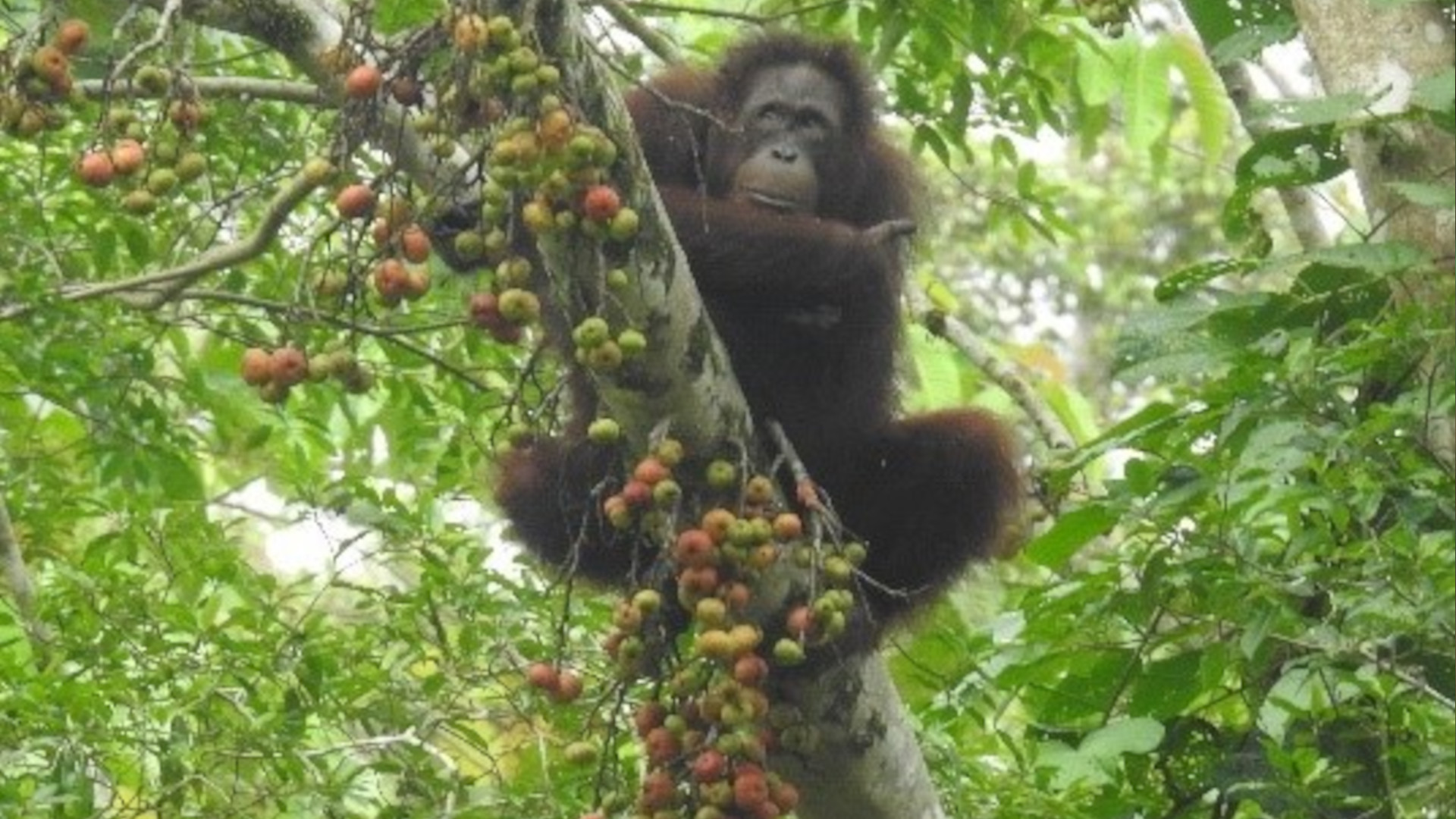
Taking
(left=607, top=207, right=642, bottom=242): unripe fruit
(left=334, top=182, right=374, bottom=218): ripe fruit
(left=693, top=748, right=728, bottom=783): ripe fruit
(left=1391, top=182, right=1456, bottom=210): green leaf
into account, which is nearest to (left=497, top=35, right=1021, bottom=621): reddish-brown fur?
(left=693, top=748, right=728, bottom=783): ripe fruit

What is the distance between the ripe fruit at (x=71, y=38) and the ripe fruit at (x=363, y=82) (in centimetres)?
33

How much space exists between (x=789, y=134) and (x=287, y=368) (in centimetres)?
196

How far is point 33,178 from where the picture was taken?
5223 mm

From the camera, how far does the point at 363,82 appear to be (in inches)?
120


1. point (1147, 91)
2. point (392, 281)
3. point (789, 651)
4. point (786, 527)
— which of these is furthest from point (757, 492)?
point (1147, 91)

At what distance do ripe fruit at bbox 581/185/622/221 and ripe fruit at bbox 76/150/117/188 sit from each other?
0.55 meters

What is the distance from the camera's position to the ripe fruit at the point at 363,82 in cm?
304

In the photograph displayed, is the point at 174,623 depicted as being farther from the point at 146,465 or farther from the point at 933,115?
the point at 933,115

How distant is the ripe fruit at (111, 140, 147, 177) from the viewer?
3.05m

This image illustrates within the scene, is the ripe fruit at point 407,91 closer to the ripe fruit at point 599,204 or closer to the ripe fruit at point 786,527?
the ripe fruit at point 599,204

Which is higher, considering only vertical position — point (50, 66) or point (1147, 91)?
point (1147, 91)

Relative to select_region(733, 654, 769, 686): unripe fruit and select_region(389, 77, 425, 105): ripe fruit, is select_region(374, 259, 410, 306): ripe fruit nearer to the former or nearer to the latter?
select_region(389, 77, 425, 105): ripe fruit

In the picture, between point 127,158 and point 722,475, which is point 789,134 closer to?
point 722,475

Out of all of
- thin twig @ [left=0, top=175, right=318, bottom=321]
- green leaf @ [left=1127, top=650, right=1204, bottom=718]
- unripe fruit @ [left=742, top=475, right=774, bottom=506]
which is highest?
thin twig @ [left=0, top=175, right=318, bottom=321]
